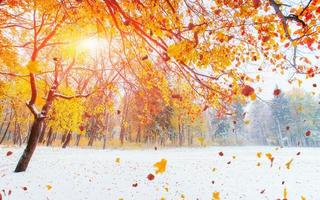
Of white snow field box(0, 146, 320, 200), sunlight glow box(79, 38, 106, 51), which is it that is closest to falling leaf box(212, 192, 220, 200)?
white snow field box(0, 146, 320, 200)

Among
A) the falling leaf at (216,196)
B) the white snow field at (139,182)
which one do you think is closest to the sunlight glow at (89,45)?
the white snow field at (139,182)

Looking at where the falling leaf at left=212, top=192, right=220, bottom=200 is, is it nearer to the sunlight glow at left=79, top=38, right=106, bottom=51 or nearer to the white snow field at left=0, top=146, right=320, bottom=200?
the white snow field at left=0, top=146, right=320, bottom=200

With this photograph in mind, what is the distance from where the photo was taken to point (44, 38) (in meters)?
9.49

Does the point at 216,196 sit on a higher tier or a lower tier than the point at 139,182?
lower

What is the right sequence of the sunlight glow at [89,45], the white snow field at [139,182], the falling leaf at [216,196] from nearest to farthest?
1. the sunlight glow at [89,45]
2. the white snow field at [139,182]
3. the falling leaf at [216,196]

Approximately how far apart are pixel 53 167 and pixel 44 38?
631 cm

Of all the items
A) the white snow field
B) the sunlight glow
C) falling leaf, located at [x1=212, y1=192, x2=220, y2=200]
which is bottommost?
falling leaf, located at [x1=212, y1=192, x2=220, y2=200]

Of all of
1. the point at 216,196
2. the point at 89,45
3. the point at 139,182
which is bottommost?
the point at 216,196

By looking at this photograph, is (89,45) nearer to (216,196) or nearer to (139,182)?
(139,182)

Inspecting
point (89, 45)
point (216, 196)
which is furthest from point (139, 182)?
point (89, 45)

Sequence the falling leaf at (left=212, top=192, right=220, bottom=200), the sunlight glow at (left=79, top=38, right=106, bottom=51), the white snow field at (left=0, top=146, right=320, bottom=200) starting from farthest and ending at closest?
the falling leaf at (left=212, top=192, right=220, bottom=200), the white snow field at (left=0, top=146, right=320, bottom=200), the sunlight glow at (left=79, top=38, right=106, bottom=51)

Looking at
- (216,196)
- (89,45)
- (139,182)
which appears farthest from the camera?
(139,182)

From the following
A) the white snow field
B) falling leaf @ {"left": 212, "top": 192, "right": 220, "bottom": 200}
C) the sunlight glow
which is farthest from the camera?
falling leaf @ {"left": 212, "top": 192, "right": 220, "bottom": 200}

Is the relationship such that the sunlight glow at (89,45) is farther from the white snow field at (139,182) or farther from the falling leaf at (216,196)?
the falling leaf at (216,196)
